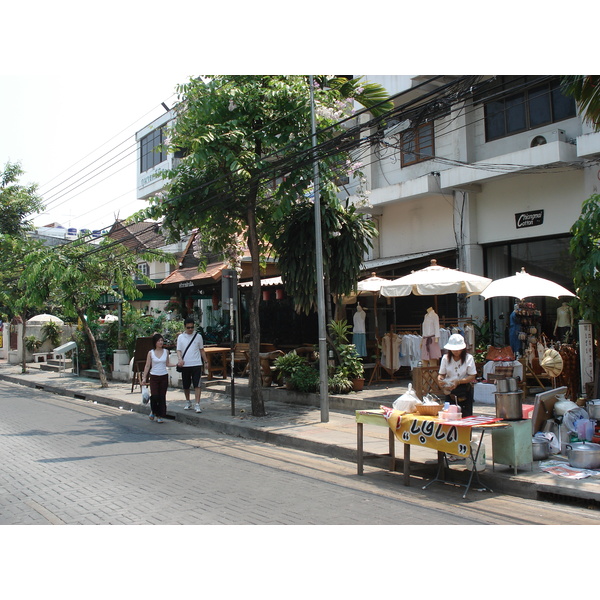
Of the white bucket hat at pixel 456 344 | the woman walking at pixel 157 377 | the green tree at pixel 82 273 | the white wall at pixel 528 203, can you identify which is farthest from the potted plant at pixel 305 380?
the green tree at pixel 82 273

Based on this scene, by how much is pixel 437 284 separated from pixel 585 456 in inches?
211

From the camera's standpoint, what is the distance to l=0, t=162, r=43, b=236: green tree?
26.0 metres

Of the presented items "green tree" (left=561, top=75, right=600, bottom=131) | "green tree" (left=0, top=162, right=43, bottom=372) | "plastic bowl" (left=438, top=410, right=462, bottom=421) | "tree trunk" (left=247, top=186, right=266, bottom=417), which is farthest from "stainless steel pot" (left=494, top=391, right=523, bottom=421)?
"green tree" (left=0, top=162, right=43, bottom=372)

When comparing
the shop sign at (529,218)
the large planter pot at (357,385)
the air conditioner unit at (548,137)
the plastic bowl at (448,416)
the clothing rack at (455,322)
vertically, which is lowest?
the large planter pot at (357,385)

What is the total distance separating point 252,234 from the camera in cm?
1298

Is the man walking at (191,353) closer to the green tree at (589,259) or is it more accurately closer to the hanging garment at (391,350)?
the hanging garment at (391,350)

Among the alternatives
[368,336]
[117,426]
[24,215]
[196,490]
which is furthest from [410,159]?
[24,215]

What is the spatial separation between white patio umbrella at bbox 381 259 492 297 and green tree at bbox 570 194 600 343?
9.85ft

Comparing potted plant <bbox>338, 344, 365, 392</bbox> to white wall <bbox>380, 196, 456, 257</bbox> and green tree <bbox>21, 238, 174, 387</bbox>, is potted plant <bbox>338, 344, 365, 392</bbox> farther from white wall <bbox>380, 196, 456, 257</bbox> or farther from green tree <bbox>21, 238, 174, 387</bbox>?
green tree <bbox>21, 238, 174, 387</bbox>

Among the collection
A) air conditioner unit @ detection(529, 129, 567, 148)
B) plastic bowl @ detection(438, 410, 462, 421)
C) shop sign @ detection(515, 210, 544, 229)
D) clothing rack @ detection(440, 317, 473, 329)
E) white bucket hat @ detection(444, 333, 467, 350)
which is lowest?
plastic bowl @ detection(438, 410, 462, 421)

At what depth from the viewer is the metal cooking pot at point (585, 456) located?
7062mm

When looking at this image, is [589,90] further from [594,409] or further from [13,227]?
[13,227]

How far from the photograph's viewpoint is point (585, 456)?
7.07m

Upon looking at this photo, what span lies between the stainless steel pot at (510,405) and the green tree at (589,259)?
2.57 metres
